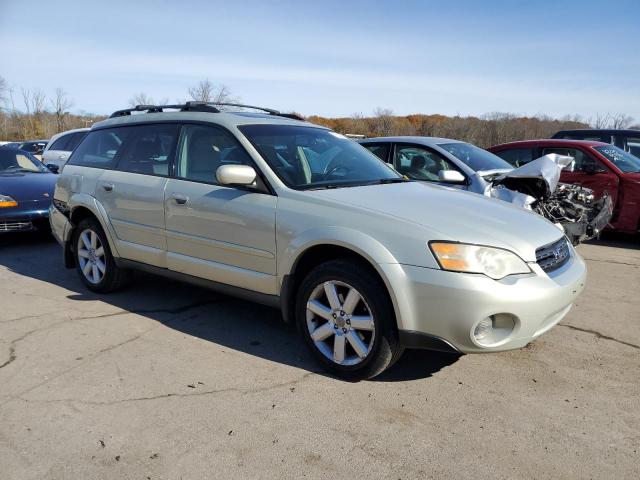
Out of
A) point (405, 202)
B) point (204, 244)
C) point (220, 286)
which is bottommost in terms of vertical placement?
point (220, 286)

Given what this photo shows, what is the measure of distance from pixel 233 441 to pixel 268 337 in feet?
4.74

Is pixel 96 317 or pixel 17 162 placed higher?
pixel 17 162

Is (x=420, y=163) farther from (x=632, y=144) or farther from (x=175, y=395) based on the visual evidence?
(x=632, y=144)

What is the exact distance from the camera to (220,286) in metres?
4.14

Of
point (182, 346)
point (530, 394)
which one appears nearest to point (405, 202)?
point (530, 394)

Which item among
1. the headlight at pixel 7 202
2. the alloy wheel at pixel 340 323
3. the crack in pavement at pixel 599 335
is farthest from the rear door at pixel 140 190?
the crack in pavement at pixel 599 335

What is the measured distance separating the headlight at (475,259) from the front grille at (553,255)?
0.27 meters

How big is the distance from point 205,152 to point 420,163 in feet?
12.0

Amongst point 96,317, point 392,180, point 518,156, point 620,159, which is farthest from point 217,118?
point 620,159

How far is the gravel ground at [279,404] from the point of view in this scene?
8.55ft

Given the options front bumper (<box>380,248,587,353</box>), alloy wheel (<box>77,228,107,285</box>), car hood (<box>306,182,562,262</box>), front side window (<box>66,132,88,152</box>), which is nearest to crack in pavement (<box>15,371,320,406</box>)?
front bumper (<box>380,248,587,353</box>)

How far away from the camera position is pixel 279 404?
10.3 feet

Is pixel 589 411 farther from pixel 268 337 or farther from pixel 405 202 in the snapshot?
A: pixel 268 337

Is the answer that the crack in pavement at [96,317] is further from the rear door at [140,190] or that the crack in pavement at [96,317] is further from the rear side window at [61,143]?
the rear side window at [61,143]
